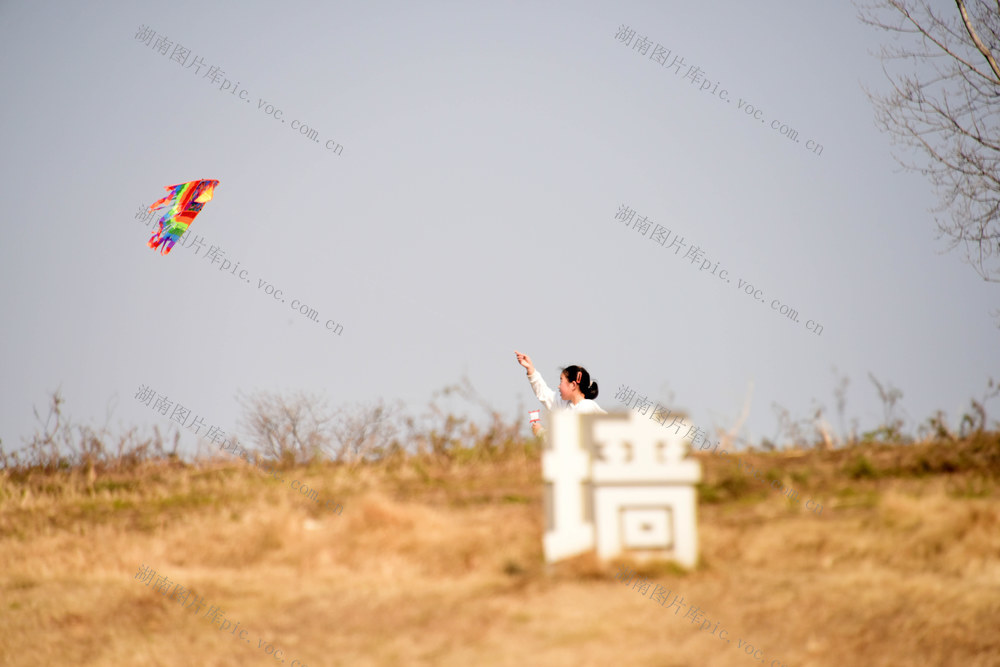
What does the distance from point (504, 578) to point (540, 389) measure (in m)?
4.67

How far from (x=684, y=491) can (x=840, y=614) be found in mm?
1176

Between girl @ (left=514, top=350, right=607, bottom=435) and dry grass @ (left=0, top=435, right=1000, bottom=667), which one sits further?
girl @ (left=514, top=350, right=607, bottom=435)

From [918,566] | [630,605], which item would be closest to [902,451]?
[918,566]

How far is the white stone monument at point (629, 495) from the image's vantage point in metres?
6.04

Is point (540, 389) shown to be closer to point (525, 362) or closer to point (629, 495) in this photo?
point (525, 362)

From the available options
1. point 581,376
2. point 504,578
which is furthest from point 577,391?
point 504,578

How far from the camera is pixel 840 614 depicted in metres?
5.42

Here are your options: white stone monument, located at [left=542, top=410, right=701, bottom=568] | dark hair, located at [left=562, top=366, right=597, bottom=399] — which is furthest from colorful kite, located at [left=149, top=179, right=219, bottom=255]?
white stone monument, located at [left=542, top=410, right=701, bottom=568]

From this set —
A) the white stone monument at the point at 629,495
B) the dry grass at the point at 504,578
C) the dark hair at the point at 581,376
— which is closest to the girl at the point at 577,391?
the dark hair at the point at 581,376

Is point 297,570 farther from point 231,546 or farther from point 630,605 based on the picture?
point 630,605

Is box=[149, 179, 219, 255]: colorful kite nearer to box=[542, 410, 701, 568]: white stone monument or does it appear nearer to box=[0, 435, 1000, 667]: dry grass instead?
box=[0, 435, 1000, 667]: dry grass

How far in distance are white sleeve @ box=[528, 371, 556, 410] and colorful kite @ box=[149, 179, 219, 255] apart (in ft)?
13.7

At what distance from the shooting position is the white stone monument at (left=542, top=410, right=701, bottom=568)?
6035mm

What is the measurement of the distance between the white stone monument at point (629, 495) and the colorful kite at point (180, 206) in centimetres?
592
